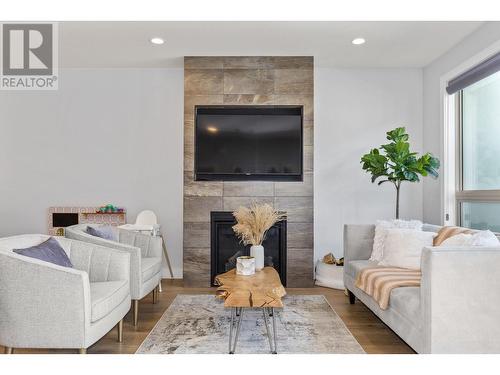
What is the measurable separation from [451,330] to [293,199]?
2.41m

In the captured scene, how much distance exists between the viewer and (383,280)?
2662mm

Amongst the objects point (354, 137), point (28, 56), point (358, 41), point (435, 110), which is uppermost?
point (358, 41)

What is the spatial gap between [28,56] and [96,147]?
1.24 meters

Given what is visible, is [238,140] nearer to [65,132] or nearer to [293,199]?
[293,199]

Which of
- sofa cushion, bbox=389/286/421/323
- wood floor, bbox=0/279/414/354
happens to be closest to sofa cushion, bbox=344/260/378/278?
wood floor, bbox=0/279/414/354

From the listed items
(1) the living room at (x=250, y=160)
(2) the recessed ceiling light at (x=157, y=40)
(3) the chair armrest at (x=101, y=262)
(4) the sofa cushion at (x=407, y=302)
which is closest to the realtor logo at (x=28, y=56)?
(1) the living room at (x=250, y=160)

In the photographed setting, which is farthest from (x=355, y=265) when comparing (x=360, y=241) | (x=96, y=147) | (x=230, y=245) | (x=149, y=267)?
(x=96, y=147)

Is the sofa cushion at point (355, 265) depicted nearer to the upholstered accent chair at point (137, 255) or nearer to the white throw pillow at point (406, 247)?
the white throw pillow at point (406, 247)

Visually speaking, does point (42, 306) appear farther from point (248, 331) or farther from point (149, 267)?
point (248, 331)

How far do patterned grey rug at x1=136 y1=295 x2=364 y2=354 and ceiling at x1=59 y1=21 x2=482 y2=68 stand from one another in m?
2.62

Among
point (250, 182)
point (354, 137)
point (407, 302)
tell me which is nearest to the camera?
point (407, 302)

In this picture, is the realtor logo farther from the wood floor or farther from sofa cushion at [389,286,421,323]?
sofa cushion at [389,286,421,323]

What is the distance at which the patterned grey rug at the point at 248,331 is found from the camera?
2.46 metres
